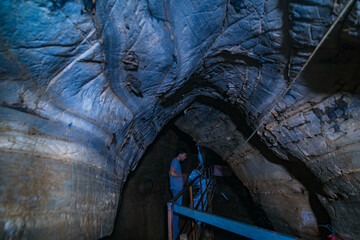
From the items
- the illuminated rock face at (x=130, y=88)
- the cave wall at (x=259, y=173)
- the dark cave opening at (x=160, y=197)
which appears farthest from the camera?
the dark cave opening at (x=160, y=197)

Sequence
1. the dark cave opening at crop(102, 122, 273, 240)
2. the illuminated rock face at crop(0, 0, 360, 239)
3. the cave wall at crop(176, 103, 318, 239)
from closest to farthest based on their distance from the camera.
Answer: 1. the illuminated rock face at crop(0, 0, 360, 239)
2. the cave wall at crop(176, 103, 318, 239)
3. the dark cave opening at crop(102, 122, 273, 240)

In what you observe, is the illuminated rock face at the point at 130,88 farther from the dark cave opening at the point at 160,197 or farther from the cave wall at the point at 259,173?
the dark cave opening at the point at 160,197

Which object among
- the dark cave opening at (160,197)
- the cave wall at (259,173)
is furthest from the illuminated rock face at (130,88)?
the dark cave opening at (160,197)

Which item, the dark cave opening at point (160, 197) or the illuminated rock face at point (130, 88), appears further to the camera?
the dark cave opening at point (160, 197)

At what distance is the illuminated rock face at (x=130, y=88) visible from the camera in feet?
4.78

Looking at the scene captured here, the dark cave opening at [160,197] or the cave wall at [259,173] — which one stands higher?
the cave wall at [259,173]

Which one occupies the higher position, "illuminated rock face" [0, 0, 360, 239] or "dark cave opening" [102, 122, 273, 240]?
"illuminated rock face" [0, 0, 360, 239]

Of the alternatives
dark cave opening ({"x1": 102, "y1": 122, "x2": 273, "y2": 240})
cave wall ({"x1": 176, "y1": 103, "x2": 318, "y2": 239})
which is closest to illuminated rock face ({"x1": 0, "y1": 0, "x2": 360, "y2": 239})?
cave wall ({"x1": 176, "y1": 103, "x2": 318, "y2": 239})

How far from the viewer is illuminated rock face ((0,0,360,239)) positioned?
146 cm

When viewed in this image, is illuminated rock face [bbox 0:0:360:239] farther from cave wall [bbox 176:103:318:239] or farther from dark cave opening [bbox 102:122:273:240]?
dark cave opening [bbox 102:122:273:240]

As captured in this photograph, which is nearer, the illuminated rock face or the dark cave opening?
the illuminated rock face

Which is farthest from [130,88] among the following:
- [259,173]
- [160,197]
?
[160,197]

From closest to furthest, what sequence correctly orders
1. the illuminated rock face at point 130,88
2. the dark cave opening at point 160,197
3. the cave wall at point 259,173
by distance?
the illuminated rock face at point 130,88 < the cave wall at point 259,173 < the dark cave opening at point 160,197

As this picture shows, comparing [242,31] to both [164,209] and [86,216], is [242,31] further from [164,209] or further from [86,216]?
[164,209]
